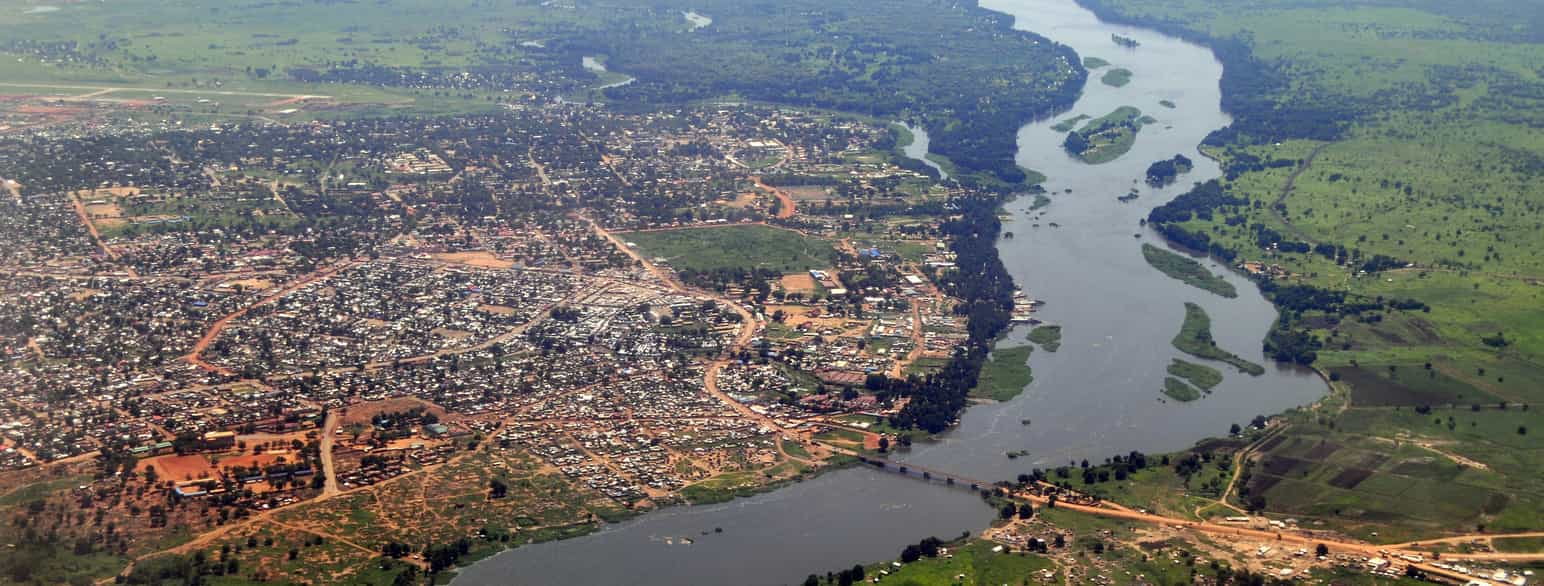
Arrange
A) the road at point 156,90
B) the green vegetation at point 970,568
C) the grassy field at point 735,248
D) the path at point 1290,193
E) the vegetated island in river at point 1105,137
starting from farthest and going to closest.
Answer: the road at point 156,90 → the vegetated island in river at point 1105,137 → the path at point 1290,193 → the grassy field at point 735,248 → the green vegetation at point 970,568

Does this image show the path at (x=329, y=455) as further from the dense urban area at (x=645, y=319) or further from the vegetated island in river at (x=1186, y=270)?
the vegetated island in river at (x=1186, y=270)

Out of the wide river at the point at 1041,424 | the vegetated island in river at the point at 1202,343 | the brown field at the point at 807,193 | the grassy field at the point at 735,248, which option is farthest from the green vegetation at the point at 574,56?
the vegetated island in river at the point at 1202,343

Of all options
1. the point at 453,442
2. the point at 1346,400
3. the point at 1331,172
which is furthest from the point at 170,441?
the point at 1331,172

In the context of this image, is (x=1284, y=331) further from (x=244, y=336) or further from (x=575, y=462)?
(x=244, y=336)

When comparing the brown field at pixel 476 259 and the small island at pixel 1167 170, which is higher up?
the brown field at pixel 476 259

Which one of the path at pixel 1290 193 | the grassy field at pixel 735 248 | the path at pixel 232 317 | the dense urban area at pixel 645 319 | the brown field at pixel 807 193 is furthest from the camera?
the brown field at pixel 807 193

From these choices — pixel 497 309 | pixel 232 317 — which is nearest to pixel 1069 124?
pixel 497 309

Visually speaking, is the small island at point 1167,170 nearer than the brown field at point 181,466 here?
No

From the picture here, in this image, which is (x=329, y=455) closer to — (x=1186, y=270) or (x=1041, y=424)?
(x=1041, y=424)
